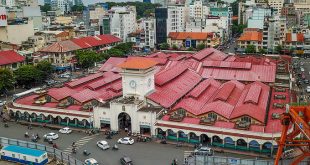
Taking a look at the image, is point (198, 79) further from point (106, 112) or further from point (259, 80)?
point (106, 112)

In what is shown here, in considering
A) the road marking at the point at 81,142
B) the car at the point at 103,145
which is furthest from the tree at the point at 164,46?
the car at the point at 103,145

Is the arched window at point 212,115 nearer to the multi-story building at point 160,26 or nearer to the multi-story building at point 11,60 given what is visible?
the multi-story building at point 11,60

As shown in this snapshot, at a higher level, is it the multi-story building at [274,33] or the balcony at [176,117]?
the multi-story building at [274,33]

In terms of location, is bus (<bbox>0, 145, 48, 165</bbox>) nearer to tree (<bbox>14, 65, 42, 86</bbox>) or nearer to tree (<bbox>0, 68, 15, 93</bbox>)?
tree (<bbox>0, 68, 15, 93</bbox>)

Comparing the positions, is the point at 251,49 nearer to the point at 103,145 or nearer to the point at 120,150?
the point at 120,150

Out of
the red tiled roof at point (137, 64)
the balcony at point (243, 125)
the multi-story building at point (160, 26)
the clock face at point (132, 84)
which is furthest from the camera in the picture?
the multi-story building at point (160, 26)

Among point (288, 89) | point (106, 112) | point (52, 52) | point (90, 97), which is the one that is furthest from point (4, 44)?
point (288, 89)
